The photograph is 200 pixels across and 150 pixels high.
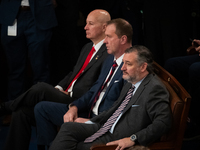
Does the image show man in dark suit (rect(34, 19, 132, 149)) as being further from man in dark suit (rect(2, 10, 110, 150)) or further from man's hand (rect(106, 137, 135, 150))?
man's hand (rect(106, 137, 135, 150))

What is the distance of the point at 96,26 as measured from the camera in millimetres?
3242

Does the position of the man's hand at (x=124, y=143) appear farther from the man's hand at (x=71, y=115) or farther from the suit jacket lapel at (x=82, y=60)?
the suit jacket lapel at (x=82, y=60)

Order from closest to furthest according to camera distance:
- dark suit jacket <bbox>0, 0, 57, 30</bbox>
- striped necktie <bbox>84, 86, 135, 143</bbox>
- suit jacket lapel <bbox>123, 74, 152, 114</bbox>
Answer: suit jacket lapel <bbox>123, 74, 152, 114</bbox>, striped necktie <bbox>84, 86, 135, 143</bbox>, dark suit jacket <bbox>0, 0, 57, 30</bbox>

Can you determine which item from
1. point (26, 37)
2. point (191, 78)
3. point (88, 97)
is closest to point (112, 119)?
point (88, 97)

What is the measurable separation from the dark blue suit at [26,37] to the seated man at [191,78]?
5.27 ft

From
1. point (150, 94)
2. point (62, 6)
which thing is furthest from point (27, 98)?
point (62, 6)

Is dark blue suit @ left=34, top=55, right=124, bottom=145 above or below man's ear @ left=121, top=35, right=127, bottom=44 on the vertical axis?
below

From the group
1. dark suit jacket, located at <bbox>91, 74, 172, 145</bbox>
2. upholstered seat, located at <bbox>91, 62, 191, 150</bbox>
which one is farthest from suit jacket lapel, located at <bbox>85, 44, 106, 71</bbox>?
upholstered seat, located at <bbox>91, 62, 191, 150</bbox>

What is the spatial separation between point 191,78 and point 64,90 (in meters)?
1.20

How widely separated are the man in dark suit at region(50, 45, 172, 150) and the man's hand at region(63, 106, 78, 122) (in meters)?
0.23

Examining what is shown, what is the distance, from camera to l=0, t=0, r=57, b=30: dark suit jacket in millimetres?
4043

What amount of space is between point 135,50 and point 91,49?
103 cm

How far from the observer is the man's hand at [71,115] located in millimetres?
2764

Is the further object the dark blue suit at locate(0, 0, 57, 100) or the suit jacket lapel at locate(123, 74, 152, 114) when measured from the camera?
the dark blue suit at locate(0, 0, 57, 100)
